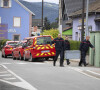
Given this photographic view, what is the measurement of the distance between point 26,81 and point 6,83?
0.73m

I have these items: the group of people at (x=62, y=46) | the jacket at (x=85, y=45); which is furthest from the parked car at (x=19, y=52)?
the jacket at (x=85, y=45)

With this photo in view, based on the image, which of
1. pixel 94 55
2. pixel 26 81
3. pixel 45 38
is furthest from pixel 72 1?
pixel 26 81

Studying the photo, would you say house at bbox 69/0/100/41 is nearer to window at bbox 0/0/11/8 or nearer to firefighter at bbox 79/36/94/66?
firefighter at bbox 79/36/94/66

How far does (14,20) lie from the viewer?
2499 inches

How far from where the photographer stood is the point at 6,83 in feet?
38.3

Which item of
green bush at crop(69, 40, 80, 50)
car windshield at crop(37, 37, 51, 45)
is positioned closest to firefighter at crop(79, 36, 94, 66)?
car windshield at crop(37, 37, 51, 45)

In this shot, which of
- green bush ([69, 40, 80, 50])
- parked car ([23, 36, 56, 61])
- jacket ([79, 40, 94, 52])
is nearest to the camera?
jacket ([79, 40, 94, 52])

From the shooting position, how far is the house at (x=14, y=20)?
63188 millimetres

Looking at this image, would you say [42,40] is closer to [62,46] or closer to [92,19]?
[62,46]

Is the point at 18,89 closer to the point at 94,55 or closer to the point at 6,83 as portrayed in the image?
the point at 6,83

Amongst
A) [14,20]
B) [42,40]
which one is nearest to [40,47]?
[42,40]

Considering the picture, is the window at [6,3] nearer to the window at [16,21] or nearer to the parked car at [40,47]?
the window at [16,21]

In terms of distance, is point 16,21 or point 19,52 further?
point 16,21

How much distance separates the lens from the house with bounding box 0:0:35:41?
2488 inches
